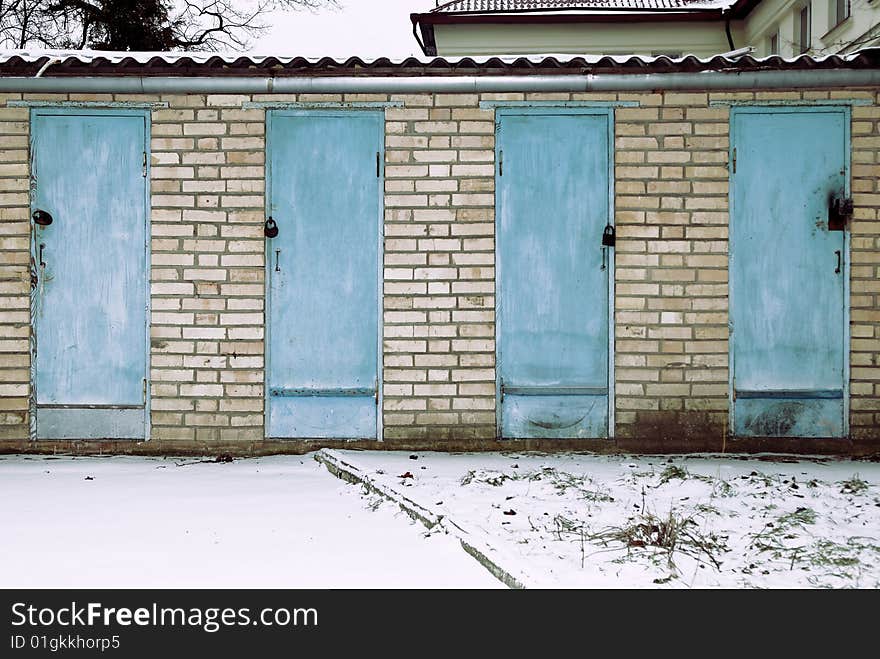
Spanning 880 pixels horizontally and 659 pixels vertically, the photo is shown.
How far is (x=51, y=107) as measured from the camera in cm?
586

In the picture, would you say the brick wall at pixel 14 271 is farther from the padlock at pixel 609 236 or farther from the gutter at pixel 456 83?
the padlock at pixel 609 236

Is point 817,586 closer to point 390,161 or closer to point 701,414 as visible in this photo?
point 701,414

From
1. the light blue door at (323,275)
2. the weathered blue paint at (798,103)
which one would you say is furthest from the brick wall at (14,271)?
the weathered blue paint at (798,103)

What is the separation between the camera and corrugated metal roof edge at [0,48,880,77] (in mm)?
5719

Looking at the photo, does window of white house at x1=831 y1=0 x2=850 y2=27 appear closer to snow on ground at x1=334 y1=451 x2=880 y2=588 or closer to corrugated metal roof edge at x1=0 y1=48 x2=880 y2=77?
corrugated metal roof edge at x1=0 y1=48 x2=880 y2=77

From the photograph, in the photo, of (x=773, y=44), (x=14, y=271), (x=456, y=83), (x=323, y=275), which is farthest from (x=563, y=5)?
(x=14, y=271)

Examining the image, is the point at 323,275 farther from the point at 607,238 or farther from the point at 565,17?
the point at 565,17

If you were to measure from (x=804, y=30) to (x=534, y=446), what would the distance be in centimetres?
1429

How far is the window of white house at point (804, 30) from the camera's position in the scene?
54.0 ft

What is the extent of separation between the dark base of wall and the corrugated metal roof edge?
8.16 ft

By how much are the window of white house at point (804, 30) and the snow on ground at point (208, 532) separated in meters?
14.9

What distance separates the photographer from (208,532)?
13.4ft

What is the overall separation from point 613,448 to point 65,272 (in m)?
3.89


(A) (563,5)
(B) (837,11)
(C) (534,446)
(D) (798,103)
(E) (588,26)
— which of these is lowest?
(C) (534,446)
